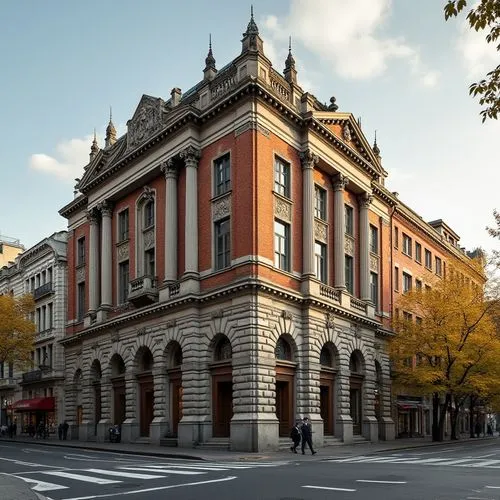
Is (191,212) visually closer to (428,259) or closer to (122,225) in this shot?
(122,225)

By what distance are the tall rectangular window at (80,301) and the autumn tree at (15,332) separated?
8081 millimetres

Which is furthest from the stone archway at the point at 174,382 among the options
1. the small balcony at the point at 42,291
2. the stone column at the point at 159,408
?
the small balcony at the point at 42,291

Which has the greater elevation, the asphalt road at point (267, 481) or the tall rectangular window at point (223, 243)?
the tall rectangular window at point (223, 243)

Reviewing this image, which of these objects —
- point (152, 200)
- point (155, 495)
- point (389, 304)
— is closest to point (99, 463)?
point (155, 495)

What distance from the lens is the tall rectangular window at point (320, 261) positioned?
133 ft

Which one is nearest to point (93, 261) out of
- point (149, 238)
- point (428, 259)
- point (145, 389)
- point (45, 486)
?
point (149, 238)

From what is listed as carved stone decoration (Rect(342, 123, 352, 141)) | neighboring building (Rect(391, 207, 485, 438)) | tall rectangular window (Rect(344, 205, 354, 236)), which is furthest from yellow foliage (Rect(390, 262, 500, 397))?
carved stone decoration (Rect(342, 123, 352, 141))

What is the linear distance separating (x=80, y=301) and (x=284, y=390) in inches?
942

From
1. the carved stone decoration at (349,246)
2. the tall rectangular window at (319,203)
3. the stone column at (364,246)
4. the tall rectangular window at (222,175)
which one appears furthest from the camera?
the stone column at (364,246)

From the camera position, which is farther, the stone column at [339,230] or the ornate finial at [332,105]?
the ornate finial at [332,105]

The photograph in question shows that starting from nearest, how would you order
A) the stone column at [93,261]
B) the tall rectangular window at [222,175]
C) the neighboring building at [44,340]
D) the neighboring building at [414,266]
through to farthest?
the tall rectangular window at [222,175], the stone column at [93,261], the neighboring building at [414,266], the neighboring building at [44,340]

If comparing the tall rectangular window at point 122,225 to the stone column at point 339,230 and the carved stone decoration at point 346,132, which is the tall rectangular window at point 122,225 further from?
the carved stone decoration at point 346,132

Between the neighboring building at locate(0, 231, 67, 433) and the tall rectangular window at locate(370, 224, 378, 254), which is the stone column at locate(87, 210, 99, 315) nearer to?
the neighboring building at locate(0, 231, 67, 433)

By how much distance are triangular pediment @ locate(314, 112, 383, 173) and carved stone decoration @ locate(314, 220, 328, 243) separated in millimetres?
5757
